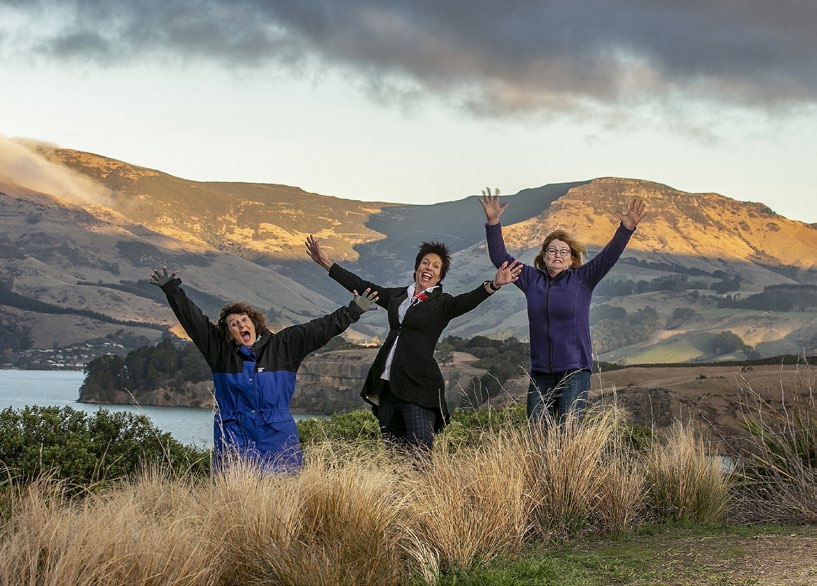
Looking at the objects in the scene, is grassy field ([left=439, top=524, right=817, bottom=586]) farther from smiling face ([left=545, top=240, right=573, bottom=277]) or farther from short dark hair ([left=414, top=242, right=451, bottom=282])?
short dark hair ([left=414, top=242, right=451, bottom=282])

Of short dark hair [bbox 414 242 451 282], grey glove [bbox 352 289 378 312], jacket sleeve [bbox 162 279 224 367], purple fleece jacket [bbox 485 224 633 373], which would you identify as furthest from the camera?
short dark hair [bbox 414 242 451 282]

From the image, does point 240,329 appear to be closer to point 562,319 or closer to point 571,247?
point 562,319

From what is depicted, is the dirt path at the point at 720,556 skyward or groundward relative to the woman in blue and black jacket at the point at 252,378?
groundward

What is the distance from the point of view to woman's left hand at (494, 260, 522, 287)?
7535 millimetres

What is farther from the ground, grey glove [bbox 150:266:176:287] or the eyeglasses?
the eyeglasses

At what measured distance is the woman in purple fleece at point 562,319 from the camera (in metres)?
7.83

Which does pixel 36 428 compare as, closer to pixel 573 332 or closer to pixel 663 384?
pixel 573 332

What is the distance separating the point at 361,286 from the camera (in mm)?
8305

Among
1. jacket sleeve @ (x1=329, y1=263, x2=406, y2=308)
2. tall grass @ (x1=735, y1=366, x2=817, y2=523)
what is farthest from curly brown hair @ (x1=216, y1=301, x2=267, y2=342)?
tall grass @ (x1=735, y1=366, x2=817, y2=523)

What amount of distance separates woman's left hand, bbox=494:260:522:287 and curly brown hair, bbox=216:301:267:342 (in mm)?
1820

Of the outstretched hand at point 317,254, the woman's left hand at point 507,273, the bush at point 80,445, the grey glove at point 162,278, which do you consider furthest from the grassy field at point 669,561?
the bush at point 80,445

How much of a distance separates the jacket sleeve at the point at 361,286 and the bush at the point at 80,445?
247 centimetres

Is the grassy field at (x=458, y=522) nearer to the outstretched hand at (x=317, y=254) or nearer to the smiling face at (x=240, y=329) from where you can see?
the smiling face at (x=240, y=329)

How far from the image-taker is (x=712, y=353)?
163500mm
